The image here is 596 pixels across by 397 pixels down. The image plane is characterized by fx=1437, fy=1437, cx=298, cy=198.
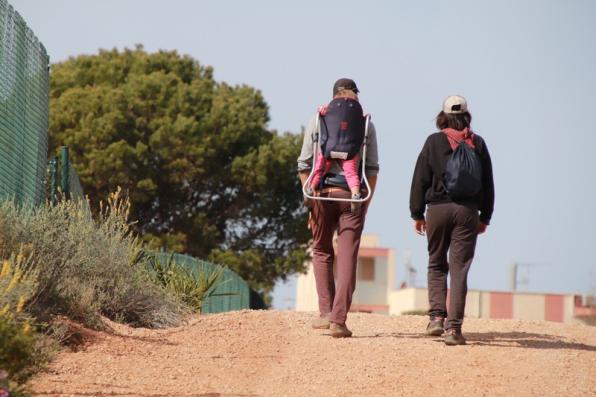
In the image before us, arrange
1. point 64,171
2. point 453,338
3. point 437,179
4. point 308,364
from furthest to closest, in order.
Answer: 1. point 64,171
2. point 437,179
3. point 453,338
4. point 308,364

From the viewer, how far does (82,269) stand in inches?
468

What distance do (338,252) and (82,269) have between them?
2.15 m

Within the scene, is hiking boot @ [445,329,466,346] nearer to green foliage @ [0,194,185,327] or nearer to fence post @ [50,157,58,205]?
green foliage @ [0,194,185,327]

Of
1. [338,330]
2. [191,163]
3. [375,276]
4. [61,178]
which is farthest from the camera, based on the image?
[375,276]

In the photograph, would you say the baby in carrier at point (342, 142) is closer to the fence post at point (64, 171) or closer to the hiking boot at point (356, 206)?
the hiking boot at point (356, 206)

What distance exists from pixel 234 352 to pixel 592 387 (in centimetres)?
273

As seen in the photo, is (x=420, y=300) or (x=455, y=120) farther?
(x=420, y=300)

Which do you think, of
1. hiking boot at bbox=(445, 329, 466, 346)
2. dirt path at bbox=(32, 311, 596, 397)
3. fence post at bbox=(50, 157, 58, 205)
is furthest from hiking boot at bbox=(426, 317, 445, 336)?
fence post at bbox=(50, 157, 58, 205)

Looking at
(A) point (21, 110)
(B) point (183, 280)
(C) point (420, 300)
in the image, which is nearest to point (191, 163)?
(B) point (183, 280)

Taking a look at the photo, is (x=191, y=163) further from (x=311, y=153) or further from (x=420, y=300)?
(x=420, y=300)

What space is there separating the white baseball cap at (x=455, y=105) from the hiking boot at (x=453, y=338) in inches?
74.5

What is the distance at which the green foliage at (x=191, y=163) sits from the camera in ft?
127

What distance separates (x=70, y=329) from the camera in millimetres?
10789

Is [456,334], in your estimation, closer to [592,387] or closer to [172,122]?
[592,387]
